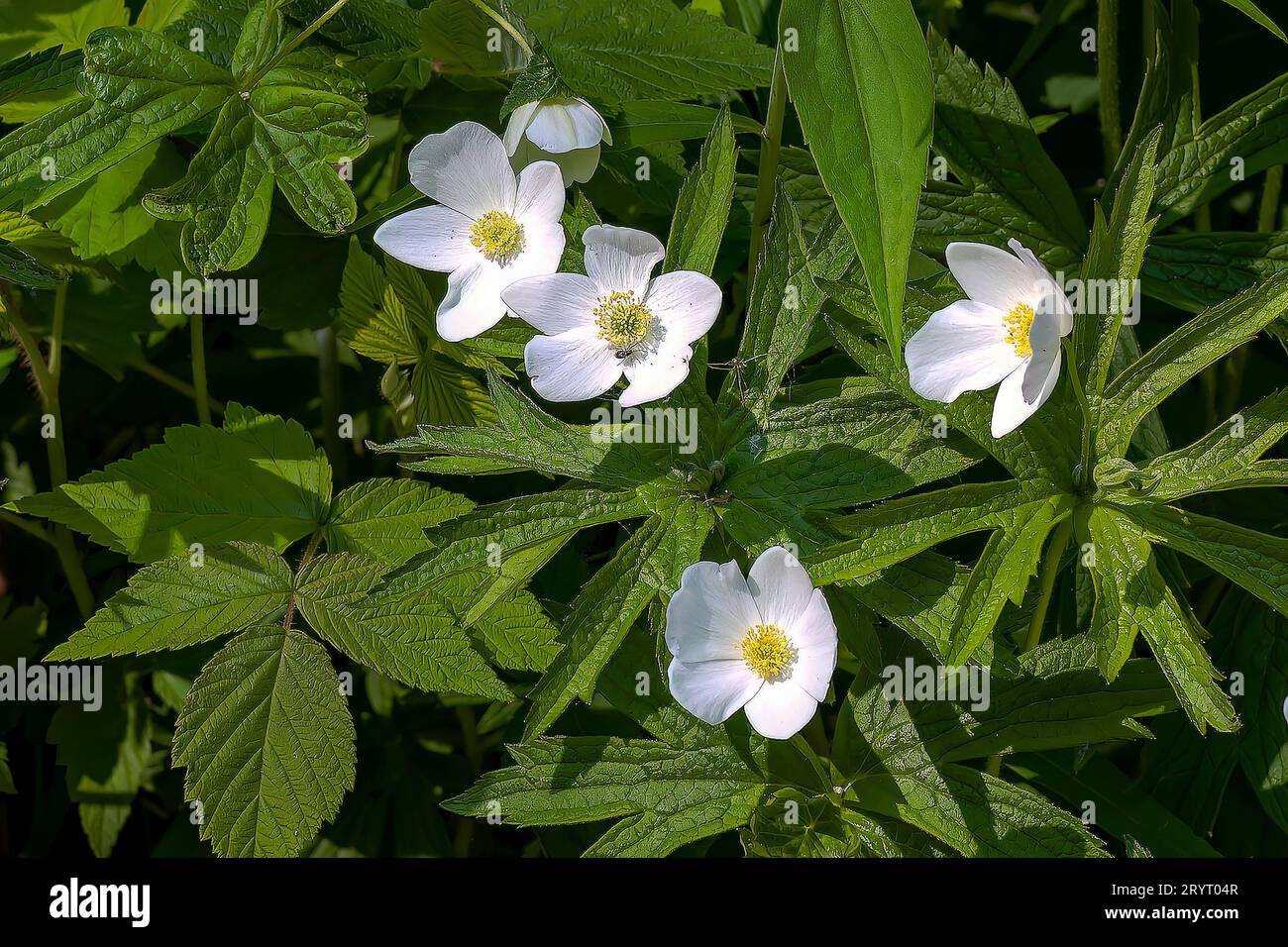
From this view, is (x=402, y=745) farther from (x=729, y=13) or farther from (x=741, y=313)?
(x=729, y=13)

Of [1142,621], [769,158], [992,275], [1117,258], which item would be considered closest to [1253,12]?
[1117,258]

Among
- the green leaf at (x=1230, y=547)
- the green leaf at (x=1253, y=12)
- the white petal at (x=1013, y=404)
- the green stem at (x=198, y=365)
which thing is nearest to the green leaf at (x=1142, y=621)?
the green leaf at (x=1230, y=547)

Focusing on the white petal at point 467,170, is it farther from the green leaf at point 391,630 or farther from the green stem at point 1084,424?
the green stem at point 1084,424

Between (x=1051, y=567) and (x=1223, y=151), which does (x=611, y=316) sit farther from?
(x=1223, y=151)

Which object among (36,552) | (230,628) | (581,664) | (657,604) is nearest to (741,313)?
(657,604)

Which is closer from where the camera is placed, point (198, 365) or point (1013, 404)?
point (1013, 404)

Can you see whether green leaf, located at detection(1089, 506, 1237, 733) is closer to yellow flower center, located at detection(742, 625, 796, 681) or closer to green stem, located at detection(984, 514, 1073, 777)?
green stem, located at detection(984, 514, 1073, 777)
